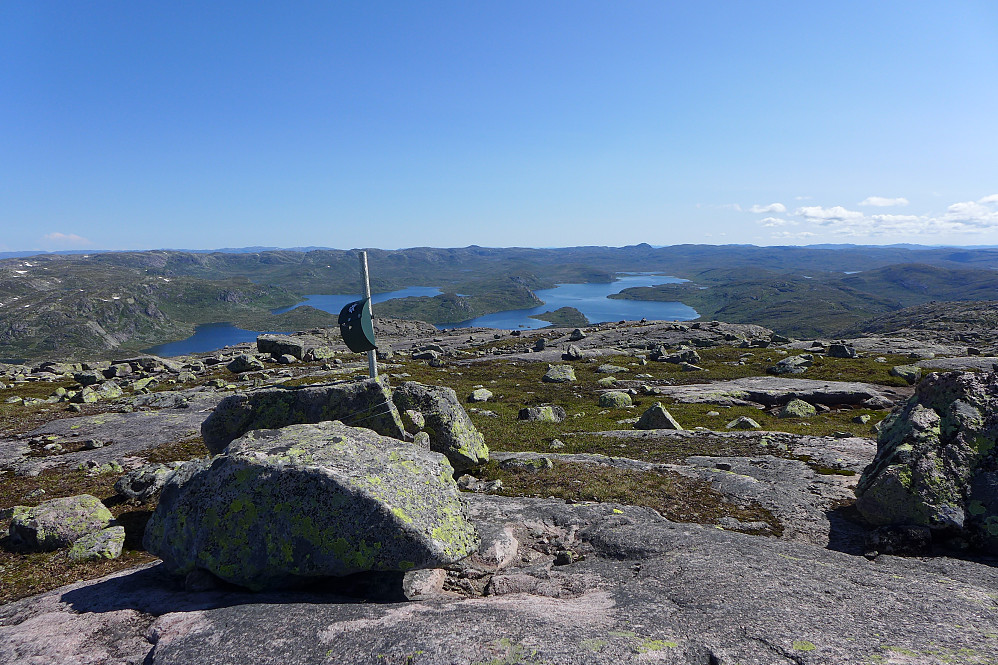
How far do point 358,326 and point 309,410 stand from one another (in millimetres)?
4785

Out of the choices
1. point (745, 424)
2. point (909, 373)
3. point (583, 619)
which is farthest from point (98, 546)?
point (909, 373)

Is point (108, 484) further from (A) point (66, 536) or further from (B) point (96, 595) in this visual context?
(B) point (96, 595)

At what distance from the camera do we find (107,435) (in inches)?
1087

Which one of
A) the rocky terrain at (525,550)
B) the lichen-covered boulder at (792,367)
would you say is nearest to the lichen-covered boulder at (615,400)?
the rocky terrain at (525,550)

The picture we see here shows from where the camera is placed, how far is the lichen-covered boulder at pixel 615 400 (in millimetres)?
47812

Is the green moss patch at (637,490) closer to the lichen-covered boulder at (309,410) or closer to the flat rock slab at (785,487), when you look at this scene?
the flat rock slab at (785,487)

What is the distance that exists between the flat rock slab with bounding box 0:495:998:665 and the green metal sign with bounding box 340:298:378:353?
8321mm

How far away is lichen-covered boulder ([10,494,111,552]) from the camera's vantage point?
1322cm

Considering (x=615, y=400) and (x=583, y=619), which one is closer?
(x=583, y=619)

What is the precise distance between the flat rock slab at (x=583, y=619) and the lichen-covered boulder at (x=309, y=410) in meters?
7.52

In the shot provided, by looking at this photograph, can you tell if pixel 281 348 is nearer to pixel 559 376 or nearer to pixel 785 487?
pixel 559 376

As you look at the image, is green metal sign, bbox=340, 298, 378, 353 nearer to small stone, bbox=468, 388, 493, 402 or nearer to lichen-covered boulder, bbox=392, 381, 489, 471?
lichen-covered boulder, bbox=392, 381, 489, 471

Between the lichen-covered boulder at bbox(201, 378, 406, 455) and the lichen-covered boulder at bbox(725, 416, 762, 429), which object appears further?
the lichen-covered boulder at bbox(725, 416, 762, 429)

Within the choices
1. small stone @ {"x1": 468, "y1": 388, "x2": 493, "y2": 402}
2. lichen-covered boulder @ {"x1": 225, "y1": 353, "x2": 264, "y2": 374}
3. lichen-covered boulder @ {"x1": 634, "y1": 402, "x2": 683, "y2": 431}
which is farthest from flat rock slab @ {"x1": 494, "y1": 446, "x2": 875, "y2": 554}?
lichen-covered boulder @ {"x1": 225, "y1": 353, "x2": 264, "y2": 374}
